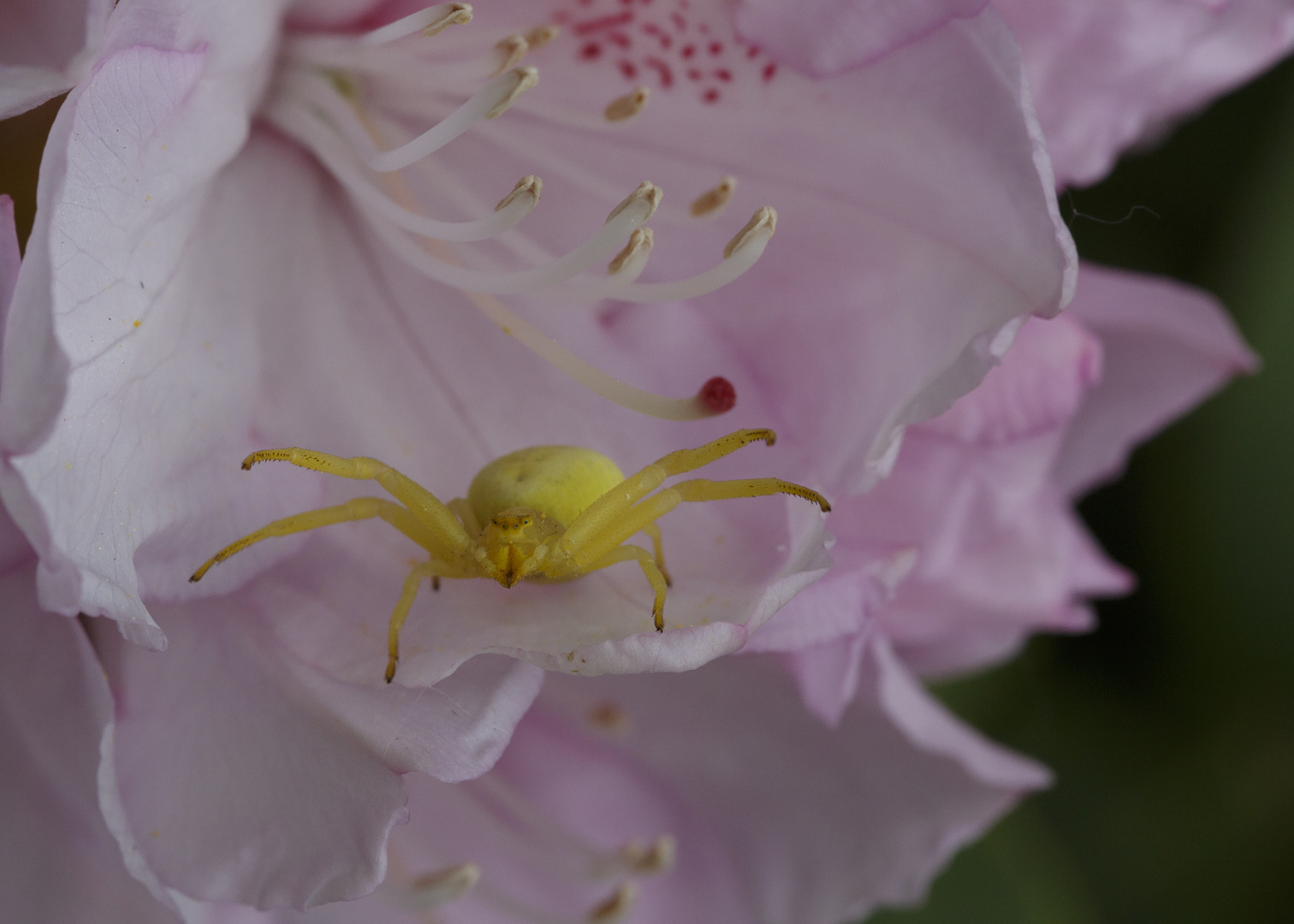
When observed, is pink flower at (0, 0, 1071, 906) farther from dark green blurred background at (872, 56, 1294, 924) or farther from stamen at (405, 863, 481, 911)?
dark green blurred background at (872, 56, 1294, 924)

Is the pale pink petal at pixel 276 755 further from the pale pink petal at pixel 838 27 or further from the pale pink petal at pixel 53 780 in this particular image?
the pale pink petal at pixel 838 27

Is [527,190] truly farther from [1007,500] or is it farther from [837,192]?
[1007,500]

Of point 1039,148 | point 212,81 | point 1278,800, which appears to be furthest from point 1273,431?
point 212,81

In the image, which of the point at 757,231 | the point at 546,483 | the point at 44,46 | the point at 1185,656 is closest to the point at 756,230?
the point at 757,231

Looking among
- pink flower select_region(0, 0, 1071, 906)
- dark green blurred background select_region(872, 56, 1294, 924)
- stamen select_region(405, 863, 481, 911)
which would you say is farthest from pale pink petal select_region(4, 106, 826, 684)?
dark green blurred background select_region(872, 56, 1294, 924)

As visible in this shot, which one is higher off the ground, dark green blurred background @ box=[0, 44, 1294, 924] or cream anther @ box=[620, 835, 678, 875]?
cream anther @ box=[620, 835, 678, 875]

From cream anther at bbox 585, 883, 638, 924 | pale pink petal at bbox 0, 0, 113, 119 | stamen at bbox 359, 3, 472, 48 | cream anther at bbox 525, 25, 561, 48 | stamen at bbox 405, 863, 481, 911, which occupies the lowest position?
cream anther at bbox 585, 883, 638, 924

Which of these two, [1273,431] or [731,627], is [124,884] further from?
[1273,431]
